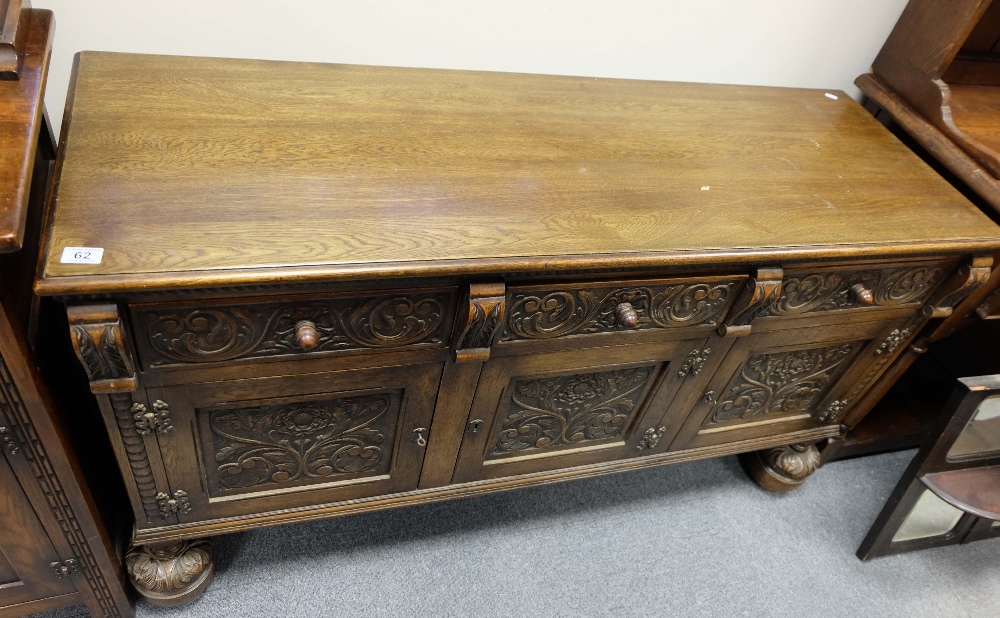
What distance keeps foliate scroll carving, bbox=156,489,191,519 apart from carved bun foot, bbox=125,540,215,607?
13 centimetres

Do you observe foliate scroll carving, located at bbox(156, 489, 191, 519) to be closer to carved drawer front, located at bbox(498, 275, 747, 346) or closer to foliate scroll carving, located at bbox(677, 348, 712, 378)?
carved drawer front, located at bbox(498, 275, 747, 346)

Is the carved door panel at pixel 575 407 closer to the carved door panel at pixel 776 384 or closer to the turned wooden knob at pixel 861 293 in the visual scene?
the carved door panel at pixel 776 384

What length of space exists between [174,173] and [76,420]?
1.32 ft

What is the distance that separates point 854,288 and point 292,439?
0.94 m

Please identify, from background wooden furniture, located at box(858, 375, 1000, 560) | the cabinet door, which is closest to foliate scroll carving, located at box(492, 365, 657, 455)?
background wooden furniture, located at box(858, 375, 1000, 560)

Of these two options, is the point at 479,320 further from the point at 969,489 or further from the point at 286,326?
the point at 969,489

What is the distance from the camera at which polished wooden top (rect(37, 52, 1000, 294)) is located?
32.3 inches

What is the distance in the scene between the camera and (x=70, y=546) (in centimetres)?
103

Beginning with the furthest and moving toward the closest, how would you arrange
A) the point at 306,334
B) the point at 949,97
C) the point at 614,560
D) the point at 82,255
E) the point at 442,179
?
the point at 614,560, the point at 949,97, the point at 442,179, the point at 306,334, the point at 82,255

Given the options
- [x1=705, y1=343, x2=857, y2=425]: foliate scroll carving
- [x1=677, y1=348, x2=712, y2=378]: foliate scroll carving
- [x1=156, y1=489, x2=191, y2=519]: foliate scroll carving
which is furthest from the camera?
[x1=705, y1=343, x2=857, y2=425]: foliate scroll carving

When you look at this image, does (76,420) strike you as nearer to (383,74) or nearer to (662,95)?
(383,74)

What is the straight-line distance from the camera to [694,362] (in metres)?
1.18

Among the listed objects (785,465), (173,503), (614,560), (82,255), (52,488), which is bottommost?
(614,560)

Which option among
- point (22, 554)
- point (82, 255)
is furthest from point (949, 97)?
point (22, 554)
